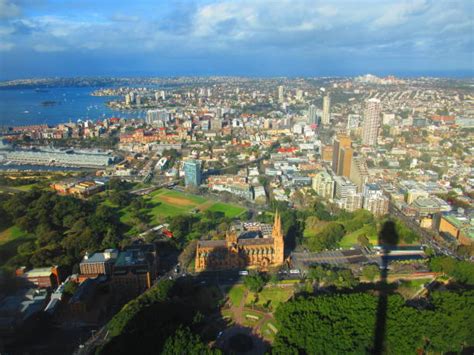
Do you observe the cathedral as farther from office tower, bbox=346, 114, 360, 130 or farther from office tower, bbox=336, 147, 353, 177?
office tower, bbox=346, 114, 360, 130

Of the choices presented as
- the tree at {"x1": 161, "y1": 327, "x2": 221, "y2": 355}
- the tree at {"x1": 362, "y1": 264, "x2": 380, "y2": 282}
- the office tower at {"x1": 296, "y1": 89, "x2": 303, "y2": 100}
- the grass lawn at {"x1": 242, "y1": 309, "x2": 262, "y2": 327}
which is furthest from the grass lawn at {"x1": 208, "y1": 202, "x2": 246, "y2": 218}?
the office tower at {"x1": 296, "y1": 89, "x2": 303, "y2": 100}

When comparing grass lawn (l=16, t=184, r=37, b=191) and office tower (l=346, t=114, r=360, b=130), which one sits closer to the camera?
grass lawn (l=16, t=184, r=37, b=191)

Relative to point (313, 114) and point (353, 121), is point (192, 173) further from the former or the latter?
point (313, 114)

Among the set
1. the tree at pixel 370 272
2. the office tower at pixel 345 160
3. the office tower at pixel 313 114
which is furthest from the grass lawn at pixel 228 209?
the office tower at pixel 313 114

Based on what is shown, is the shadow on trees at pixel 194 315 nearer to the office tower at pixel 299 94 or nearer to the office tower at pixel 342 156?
the office tower at pixel 342 156

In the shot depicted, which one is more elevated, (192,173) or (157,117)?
(157,117)

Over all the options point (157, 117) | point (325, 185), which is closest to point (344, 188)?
point (325, 185)

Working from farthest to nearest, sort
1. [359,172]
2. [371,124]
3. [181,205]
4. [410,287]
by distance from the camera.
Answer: [371,124], [359,172], [181,205], [410,287]
